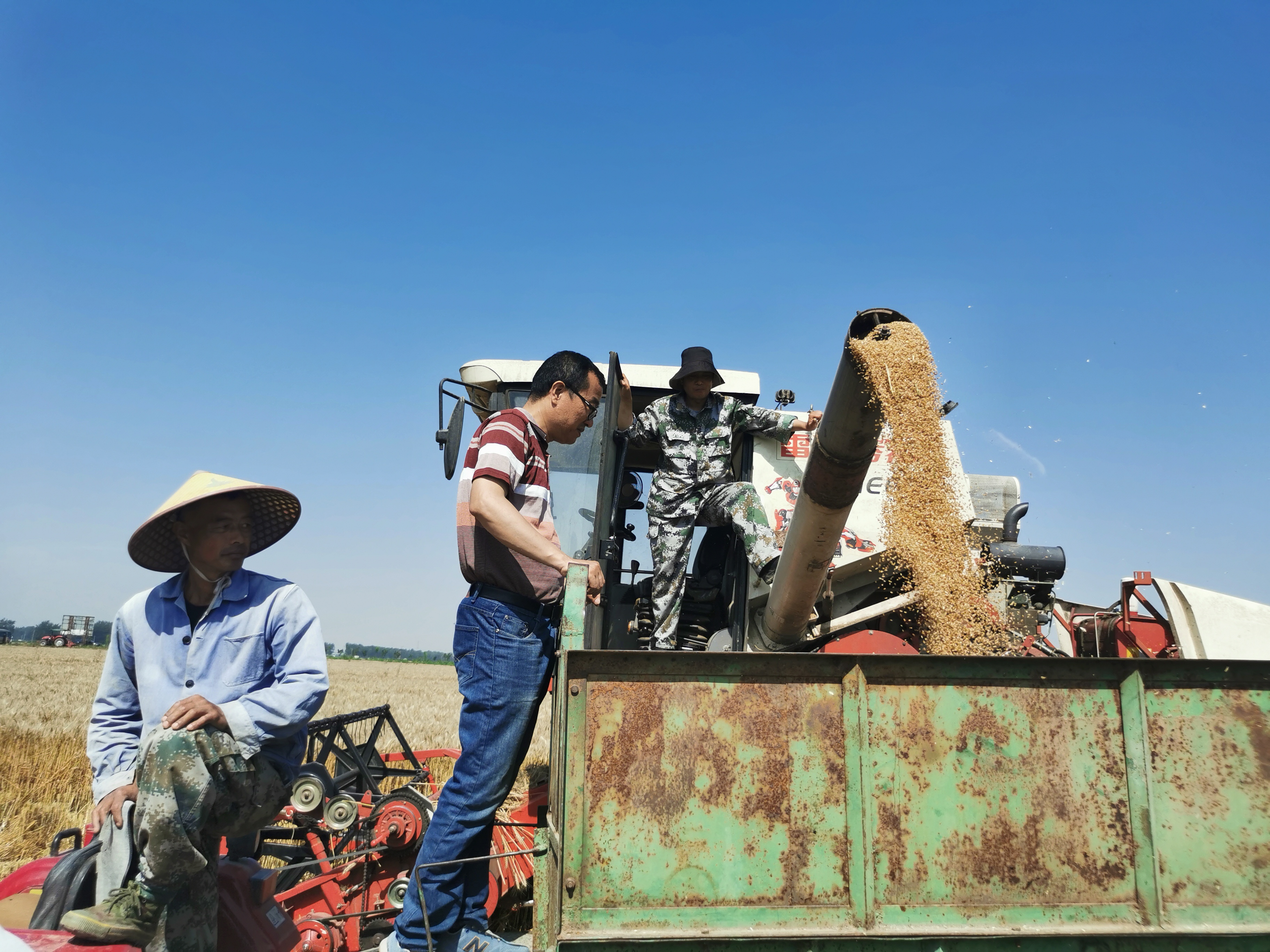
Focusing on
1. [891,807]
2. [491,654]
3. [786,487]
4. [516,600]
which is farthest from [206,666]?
[786,487]

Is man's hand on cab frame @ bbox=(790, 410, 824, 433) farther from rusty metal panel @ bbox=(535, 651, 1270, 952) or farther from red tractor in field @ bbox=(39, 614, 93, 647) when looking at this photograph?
red tractor in field @ bbox=(39, 614, 93, 647)

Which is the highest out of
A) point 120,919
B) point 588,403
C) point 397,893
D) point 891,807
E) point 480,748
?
point 588,403

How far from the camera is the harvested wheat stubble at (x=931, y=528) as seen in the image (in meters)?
2.84

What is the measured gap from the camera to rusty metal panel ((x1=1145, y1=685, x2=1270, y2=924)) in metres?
2.15

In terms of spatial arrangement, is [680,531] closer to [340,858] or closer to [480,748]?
[480,748]

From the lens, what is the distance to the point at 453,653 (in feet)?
9.51

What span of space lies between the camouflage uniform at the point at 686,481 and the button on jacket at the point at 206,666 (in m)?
2.29

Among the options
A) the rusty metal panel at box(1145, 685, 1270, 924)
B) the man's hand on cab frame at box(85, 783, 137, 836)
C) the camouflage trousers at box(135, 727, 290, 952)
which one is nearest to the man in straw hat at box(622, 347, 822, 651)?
the rusty metal panel at box(1145, 685, 1270, 924)

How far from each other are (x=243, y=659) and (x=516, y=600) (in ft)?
2.76

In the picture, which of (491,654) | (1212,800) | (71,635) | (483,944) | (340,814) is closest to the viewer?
(1212,800)

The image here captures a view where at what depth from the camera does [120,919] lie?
195 cm

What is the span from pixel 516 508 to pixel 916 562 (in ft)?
5.90

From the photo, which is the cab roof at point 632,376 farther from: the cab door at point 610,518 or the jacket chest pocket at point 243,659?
the jacket chest pocket at point 243,659

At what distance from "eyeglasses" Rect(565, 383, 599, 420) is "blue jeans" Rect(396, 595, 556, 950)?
2.57ft
